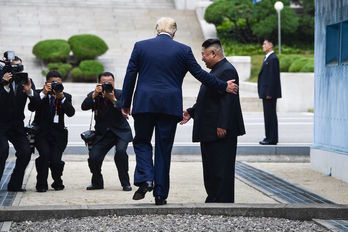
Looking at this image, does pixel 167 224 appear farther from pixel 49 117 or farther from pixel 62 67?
pixel 62 67

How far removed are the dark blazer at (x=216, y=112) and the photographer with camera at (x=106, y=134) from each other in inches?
83.7

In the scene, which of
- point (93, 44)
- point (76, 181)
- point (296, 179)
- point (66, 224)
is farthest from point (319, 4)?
point (93, 44)

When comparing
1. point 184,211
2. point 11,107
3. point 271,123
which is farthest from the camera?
point 271,123

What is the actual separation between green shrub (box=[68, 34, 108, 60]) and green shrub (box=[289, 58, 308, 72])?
6.52 m

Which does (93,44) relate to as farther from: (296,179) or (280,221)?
(280,221)

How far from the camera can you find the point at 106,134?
38.2 ft

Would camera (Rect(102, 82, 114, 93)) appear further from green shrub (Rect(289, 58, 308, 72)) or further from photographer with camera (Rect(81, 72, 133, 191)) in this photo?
green shrub (Rect(289, 58, 308, 72))

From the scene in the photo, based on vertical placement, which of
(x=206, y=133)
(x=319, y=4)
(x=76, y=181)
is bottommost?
(x=76, y=181)

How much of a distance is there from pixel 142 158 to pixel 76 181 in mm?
3509

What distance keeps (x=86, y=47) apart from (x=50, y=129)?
19009 millimetres

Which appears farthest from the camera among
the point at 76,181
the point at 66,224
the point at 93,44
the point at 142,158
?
the point at 93,44

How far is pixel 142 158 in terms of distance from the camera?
9.06 m

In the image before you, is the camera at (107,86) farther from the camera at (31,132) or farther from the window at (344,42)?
the window at (344,42)

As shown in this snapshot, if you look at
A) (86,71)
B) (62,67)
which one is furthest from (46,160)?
(62,67)
